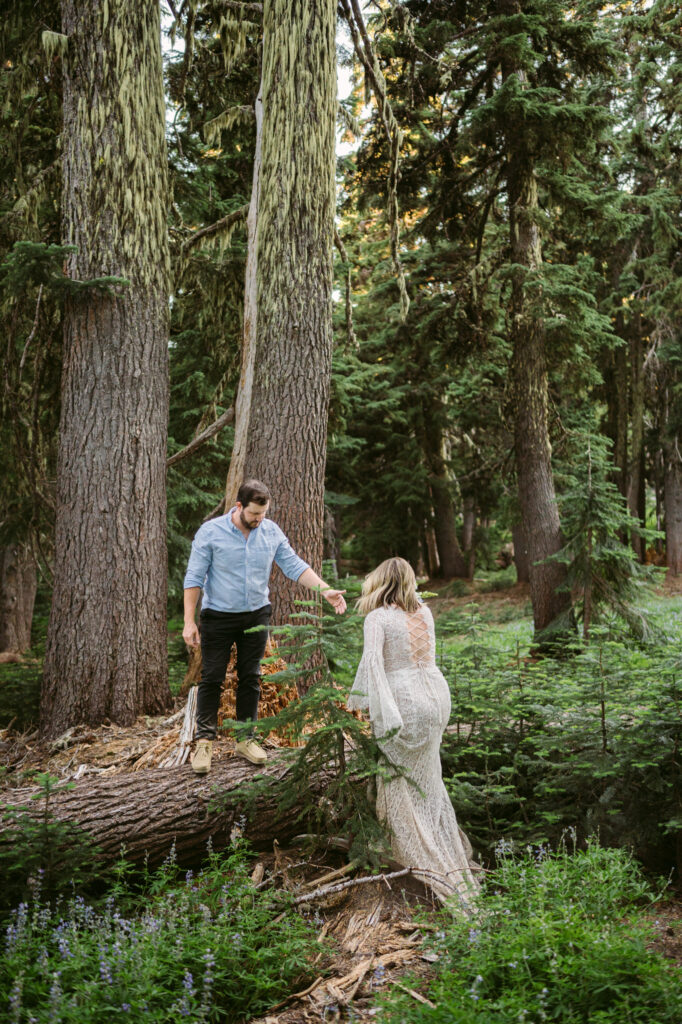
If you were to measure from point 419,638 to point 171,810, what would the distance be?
1.82m

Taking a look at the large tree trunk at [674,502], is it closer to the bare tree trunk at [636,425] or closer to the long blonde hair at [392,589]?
the bare tree trunk at [636,425]

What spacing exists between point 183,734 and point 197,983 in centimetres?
226

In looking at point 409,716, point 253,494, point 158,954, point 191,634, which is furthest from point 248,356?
point 158,954

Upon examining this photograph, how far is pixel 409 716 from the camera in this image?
4.69 m

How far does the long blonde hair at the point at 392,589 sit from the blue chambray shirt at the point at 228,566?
92 centimetres

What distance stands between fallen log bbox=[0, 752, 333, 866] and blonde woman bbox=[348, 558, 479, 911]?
578 millimetres

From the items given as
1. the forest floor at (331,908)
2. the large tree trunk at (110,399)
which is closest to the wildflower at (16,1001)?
the forest floor at (331,908)

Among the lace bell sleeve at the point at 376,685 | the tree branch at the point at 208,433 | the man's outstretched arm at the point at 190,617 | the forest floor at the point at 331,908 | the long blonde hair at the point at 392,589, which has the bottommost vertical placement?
the forest floor at the point at 331,908

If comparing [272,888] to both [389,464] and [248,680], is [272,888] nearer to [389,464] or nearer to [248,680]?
[248,680]

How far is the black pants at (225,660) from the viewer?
5305 mm

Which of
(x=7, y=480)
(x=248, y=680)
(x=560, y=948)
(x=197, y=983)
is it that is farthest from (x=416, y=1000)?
(x=7, y=480)

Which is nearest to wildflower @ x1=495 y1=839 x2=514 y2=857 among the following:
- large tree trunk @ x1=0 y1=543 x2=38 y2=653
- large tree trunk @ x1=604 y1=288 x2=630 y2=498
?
large tree trunk @ x1=0 y1=543 x2=38 y2=653

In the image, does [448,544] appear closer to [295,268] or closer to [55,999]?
[295,268]

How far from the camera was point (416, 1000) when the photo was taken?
3387mm
